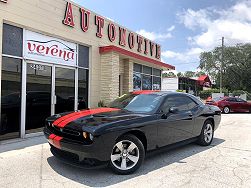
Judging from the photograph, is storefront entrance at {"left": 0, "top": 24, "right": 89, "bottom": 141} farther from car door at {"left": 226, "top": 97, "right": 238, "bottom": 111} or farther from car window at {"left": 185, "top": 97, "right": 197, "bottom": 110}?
car door at {"left": 226, "top": 97, "right": 238, "bottom": 111}

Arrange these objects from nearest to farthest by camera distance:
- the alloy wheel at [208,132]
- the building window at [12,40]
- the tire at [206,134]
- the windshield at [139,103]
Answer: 1. the windshield at [139,103]
2. the tire at [206,134]
3. the alloy wheel at [208,132]
4. the building window at [12,40]

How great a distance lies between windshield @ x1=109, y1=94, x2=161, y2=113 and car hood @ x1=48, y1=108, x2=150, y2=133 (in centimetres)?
31

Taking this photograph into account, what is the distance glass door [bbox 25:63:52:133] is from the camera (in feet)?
26.9

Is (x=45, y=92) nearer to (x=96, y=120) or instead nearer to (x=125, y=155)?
(x=96, y=120)

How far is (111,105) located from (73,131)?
6.30 feet

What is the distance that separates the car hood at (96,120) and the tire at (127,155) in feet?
1.09

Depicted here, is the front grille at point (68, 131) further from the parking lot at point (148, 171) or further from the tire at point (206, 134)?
the tire at point (206, 134)

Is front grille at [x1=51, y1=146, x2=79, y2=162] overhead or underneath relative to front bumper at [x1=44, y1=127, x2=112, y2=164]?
underneath

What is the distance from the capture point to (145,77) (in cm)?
1505

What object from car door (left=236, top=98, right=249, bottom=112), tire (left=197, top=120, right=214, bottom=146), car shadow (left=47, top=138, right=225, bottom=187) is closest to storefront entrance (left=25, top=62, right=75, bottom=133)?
car shadow (left=47, top=138, right=225, bottom=187)

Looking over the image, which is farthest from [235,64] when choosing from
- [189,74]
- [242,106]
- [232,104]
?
[232,104]

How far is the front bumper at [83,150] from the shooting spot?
4.28 metres

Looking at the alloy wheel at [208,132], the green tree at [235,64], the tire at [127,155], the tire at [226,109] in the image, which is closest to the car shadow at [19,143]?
the tire at [127,155]

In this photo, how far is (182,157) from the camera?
596 centimetres
